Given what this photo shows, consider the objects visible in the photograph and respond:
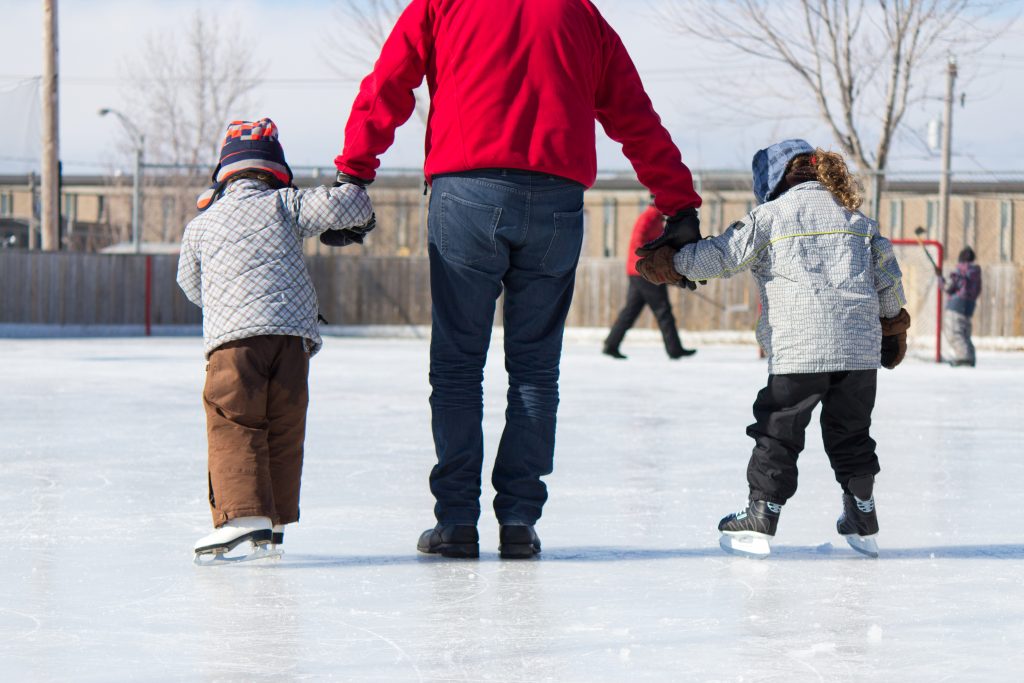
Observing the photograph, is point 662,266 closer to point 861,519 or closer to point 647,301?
point 861,519

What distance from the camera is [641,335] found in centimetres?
1579

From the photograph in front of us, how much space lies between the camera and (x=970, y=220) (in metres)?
19.0

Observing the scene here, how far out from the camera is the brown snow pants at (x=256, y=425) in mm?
3238

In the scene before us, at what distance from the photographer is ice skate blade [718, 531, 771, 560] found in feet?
11.0

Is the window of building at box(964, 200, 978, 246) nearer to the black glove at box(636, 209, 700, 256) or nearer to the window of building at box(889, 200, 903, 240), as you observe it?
the window of building at box(889, 200, 903, 240)

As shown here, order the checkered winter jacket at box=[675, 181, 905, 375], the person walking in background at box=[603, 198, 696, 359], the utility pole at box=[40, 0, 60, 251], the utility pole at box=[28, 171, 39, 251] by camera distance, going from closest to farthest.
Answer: the checkered winter jacket at box=[675, 181, 905, 375], the person walking in background at box=[603, 198, 696, 359], the utility pole at box=[40, 0, 60, 251], the utility pole at box=[28, 171, 39, 251]

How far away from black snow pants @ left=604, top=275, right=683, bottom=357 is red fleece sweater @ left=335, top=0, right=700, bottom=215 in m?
7.90

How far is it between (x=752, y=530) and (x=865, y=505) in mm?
301

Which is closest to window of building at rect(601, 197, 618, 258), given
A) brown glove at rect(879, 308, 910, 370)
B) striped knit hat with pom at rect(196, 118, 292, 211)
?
brown glove at rect(879, 308, 910, 370)

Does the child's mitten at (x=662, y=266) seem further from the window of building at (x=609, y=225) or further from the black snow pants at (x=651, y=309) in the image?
the window of building at (x=609, y=225)

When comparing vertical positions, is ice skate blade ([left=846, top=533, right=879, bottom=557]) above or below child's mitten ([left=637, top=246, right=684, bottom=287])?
below

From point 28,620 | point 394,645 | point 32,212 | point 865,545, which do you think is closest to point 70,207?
point 32,212

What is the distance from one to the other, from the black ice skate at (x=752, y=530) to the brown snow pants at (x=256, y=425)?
1045mm

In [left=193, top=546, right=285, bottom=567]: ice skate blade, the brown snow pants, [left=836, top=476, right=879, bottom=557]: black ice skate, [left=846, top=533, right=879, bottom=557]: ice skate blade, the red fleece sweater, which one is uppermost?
the red fleece sweater
